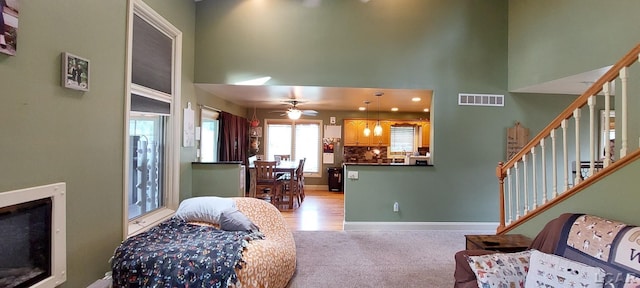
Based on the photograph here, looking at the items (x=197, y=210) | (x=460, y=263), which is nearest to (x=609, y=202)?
(x=460, y=263)

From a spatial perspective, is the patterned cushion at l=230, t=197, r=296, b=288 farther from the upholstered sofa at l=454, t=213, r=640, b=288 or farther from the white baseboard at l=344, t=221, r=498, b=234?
the white baseboard at l=344, t=221, r=498, b=234

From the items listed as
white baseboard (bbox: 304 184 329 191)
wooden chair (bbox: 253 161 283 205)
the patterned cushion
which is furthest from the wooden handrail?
white baseboard (bbox: 304 184 329 191)

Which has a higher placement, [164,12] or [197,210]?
[164,12]

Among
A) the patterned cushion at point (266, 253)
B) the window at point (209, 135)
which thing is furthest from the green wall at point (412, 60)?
the patterned cushion at point (266, 253)

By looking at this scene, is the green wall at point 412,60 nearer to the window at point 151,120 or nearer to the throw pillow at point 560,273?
the window at point 151,120

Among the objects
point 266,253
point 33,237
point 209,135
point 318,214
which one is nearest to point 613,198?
point 266,253

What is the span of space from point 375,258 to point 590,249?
1.98m

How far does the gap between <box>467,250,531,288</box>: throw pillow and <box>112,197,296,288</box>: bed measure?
153cm

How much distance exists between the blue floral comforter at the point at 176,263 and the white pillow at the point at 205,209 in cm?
51

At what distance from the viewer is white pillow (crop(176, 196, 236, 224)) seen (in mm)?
2972

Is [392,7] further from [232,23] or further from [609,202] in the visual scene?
[609,202]

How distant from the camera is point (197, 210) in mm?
3023

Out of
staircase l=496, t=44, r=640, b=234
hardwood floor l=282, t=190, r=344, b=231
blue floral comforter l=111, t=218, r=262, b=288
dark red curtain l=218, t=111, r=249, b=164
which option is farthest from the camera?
dark red curtain l=218, t=111, r=249, b=164

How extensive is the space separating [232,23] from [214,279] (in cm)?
346
